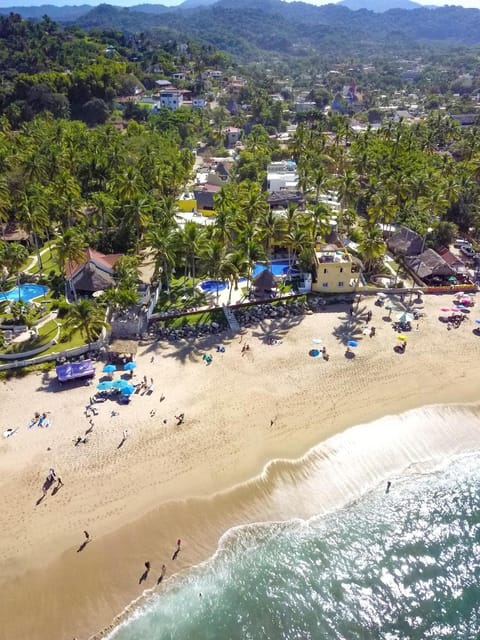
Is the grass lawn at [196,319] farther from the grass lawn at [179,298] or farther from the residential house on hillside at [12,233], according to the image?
the residential house on hillside at [12,233]

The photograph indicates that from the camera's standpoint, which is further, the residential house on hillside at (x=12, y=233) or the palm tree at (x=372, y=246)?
the residential house on hillside at (x=12, y=233)

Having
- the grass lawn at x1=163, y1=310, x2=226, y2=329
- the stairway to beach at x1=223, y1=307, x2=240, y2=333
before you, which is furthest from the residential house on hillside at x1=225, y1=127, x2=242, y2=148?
the grass lawn at x1=163, y1=310, x2=226, y2=329

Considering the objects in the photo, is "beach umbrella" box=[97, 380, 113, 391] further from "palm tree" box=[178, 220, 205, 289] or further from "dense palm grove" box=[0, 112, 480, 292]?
"palm tree" box=[178, 220, 205, 289]

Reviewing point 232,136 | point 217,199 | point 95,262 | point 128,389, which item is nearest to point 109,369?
point 128,389

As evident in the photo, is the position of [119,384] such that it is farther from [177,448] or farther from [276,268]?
[276,268]

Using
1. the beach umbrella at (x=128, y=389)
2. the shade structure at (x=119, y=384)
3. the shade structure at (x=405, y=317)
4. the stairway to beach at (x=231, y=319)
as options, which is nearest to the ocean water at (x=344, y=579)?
the beach umbrella at (x=128, y=389)
